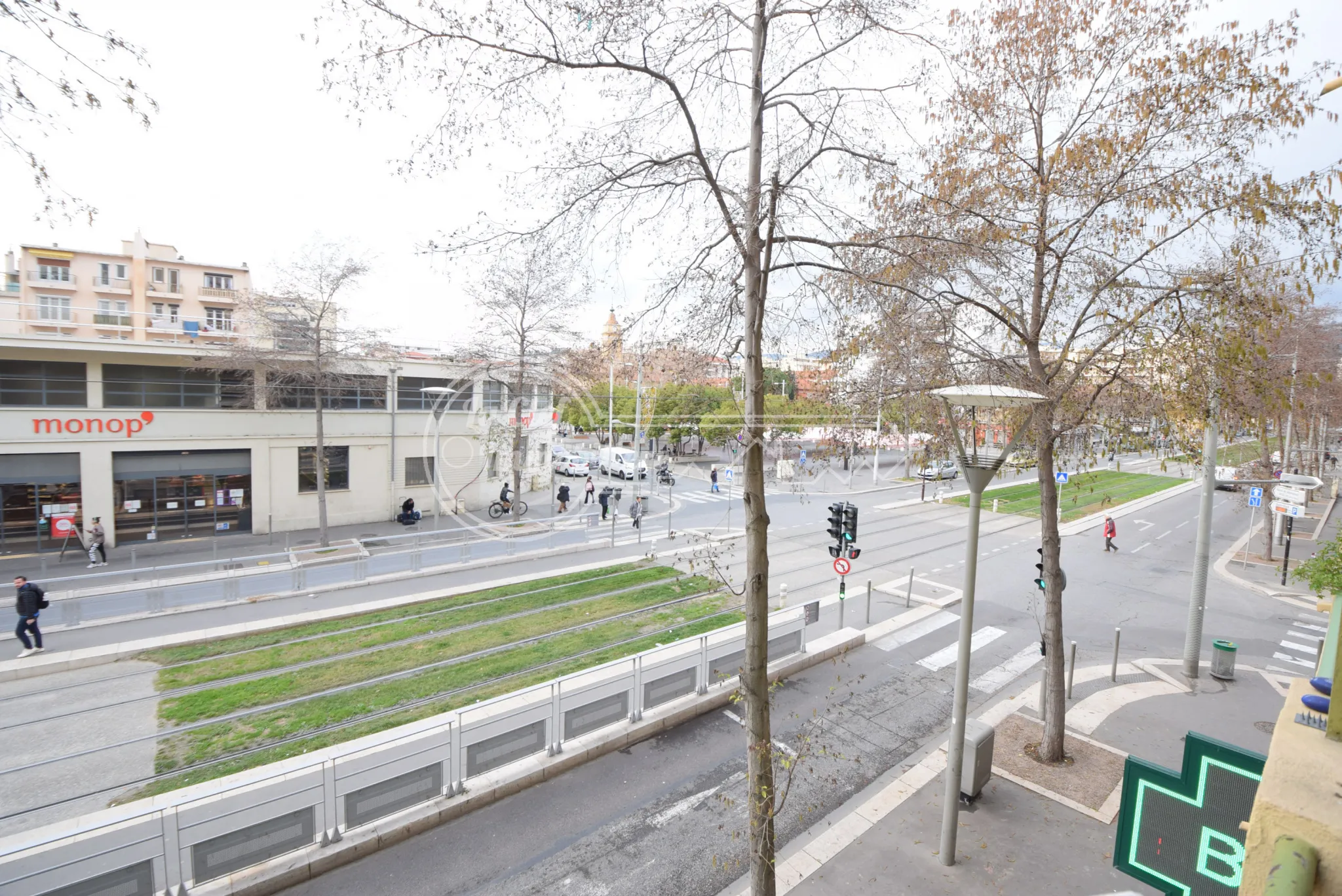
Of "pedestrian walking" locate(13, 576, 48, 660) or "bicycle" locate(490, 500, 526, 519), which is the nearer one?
"pedestrian walking" locate(13, 576, 48, 660)

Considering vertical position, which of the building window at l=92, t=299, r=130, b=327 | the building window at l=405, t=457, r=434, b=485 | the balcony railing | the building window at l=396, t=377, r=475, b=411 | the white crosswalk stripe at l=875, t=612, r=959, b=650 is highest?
the balcony railing

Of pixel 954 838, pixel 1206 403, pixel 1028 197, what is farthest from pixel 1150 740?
pixel 1028 197

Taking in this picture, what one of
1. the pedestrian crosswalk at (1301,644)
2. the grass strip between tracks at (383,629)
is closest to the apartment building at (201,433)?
the grass strip between tracks at (383,629)

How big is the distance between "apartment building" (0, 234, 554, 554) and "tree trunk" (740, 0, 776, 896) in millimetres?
20804

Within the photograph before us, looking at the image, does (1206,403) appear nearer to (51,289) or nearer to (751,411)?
(751,411)

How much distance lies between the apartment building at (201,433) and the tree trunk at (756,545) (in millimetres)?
20804

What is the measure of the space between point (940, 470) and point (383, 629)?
1755 cm

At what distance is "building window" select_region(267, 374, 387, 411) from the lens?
77.4ft

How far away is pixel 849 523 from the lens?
13.7m

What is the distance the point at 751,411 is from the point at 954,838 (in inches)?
230

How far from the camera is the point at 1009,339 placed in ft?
30.0

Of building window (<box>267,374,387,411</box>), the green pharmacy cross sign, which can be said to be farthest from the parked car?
building window (<box>267,374,387,411</box>)

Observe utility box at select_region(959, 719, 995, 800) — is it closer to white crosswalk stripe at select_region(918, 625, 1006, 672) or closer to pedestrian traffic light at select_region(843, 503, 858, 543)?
white crosswalk stripe at select_region(918, 625, 1006, 672)

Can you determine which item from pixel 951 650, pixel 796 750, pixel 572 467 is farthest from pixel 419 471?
pixel 796 750
